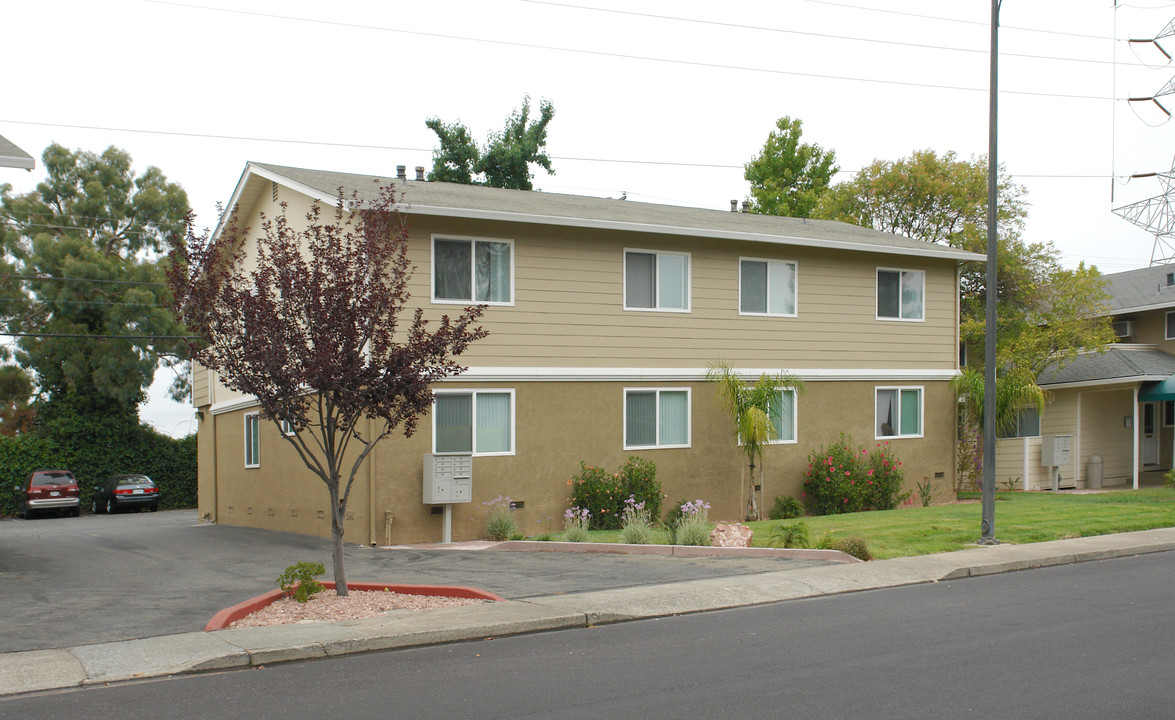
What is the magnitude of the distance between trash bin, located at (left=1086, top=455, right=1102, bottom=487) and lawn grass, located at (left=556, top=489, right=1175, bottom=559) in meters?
3.76

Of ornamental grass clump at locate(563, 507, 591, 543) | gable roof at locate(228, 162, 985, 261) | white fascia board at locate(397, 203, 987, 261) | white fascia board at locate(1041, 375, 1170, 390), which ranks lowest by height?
ornamental grass clump at locate(563, 507, 591, 543)

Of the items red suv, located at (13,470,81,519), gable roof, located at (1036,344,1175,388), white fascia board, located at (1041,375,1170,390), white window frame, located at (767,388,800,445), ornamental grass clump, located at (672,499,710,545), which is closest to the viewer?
ornamental grass clump, located at (672,499,710,545)

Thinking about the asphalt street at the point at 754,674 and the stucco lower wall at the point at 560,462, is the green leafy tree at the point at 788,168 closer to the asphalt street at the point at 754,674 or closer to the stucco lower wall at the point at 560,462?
the stucco lower wall at the point at 560,462

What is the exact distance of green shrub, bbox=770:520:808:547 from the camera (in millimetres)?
15438

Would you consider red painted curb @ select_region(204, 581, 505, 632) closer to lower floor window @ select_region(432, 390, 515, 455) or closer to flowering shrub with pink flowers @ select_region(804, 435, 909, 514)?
lower floor window @ select_region(432, 390, 515, 455)

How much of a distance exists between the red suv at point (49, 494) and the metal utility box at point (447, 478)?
26.5 metres

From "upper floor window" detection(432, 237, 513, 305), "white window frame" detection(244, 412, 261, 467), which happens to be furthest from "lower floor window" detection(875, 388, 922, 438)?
"white window frame" detection(244, 412, 261, 467)

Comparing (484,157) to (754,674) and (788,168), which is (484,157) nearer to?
(788,168)

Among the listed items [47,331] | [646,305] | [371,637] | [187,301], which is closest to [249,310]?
[187,301]

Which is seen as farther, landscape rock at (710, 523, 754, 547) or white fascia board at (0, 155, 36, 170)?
landscape rock at (710, 523, 754, 547)

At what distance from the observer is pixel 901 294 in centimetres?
2411

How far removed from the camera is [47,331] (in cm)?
4372

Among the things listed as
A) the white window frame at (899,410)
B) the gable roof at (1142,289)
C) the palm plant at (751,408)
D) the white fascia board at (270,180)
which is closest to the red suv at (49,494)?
the white fascia board at (270,180)

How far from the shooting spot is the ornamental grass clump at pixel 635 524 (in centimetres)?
1641
